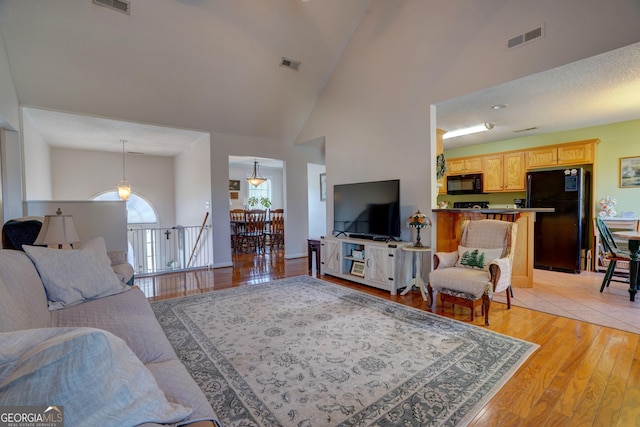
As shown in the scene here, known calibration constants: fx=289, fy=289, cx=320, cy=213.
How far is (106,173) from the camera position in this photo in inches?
297

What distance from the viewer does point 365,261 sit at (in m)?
4.25

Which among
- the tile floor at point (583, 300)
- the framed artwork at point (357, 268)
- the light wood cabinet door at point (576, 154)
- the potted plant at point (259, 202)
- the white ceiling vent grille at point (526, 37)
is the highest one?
the white ceiling vent grille at point (526, 37)

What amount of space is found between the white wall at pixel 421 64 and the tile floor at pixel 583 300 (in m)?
1.67

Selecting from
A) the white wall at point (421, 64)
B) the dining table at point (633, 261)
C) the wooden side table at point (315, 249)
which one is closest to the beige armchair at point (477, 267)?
the white wall at point (421, 64)

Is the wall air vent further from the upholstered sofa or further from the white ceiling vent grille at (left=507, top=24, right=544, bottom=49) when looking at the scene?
the upholstered sofa

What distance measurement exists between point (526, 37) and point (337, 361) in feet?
12.2

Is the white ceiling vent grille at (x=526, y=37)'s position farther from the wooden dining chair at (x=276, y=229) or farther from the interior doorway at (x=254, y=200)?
the wooden dining chair at (x=276, y=229)

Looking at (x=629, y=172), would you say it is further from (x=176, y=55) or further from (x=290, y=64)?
(x=176, y=55)

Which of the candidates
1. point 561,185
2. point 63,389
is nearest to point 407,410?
point 63,389

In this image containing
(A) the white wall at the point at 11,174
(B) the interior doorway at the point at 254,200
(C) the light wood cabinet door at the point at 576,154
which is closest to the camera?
(A) the white wall at the point at 11,174

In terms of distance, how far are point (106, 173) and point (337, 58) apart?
657 centimetres

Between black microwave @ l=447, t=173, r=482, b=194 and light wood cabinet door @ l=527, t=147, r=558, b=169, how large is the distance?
0.95 m

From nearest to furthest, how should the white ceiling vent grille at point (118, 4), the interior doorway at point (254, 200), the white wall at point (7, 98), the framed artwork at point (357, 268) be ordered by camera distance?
the white ceiling vent grille at point (118, 4) → the white wall at point (7, 98) → the framed artwork at point (357, 268) → the interior doorway at point (254, 200)

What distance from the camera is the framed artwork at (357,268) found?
4.41 m
